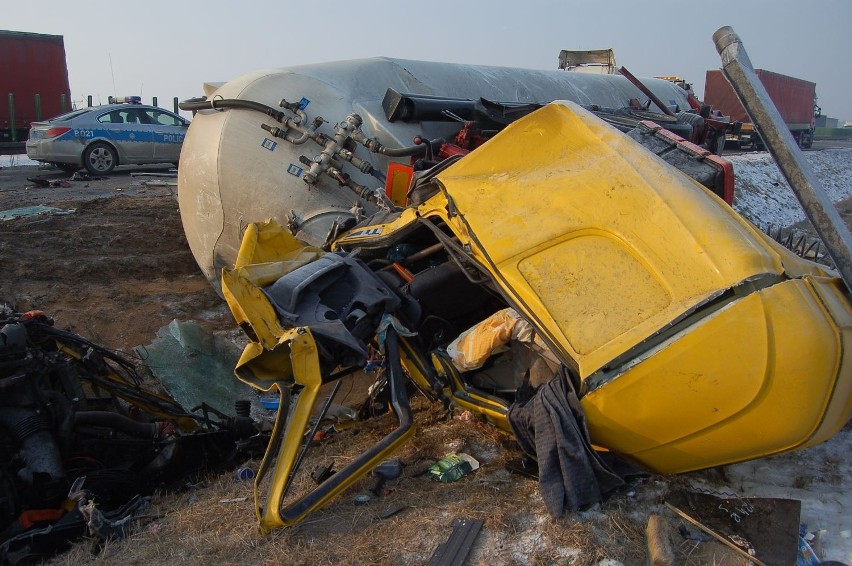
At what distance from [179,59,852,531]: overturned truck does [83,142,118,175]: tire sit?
434 inches

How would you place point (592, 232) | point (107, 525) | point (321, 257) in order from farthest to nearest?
point (321, 257) → point (107, 525) → point (592, 232)

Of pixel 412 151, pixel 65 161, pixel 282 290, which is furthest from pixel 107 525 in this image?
pixel 65 161

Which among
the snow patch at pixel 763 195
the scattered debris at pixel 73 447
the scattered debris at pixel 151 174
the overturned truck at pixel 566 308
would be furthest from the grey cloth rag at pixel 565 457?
the scattered debris at pixel 151 174

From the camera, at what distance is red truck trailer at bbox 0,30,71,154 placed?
1816 centimetres

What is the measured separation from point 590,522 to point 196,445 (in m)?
2.45

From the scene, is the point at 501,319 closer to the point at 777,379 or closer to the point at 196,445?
the point at 777,379

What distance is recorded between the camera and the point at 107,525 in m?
3.19

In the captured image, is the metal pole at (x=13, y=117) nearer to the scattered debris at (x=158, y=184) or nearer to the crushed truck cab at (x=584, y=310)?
the scattered debris at (x=158, y=184)

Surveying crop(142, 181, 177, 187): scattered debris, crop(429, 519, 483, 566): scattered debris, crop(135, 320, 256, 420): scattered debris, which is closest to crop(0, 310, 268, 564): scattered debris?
crop(135, 320, 256, 420): scattered debris

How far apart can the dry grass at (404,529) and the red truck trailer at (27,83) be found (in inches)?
718

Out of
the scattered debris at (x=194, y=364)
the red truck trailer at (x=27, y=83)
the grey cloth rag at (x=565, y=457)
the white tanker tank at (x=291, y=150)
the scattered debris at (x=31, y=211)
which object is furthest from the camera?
the red truck trailer at (x=27, y=83)

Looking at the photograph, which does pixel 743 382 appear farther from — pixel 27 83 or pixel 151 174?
pixel 27 83

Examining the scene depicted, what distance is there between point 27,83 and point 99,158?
6.83 meters

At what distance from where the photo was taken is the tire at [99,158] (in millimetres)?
13664
